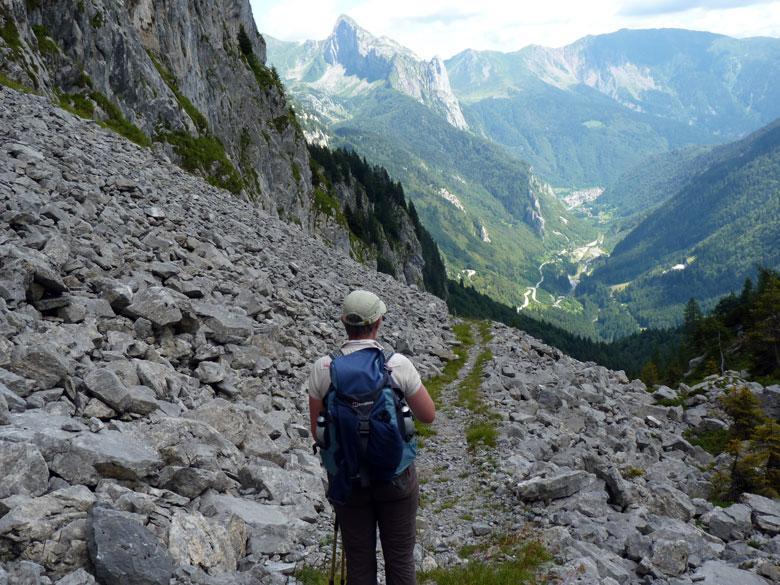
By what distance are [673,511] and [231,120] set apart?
7822cm

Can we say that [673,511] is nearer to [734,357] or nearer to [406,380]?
[406,380]

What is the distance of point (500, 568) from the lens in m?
9.86

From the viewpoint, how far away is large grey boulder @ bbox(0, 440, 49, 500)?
6.46 metres

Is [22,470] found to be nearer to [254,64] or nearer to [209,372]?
[209,372]

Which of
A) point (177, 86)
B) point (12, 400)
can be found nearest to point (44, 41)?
point (177, 86)

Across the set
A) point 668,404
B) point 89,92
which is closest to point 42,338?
point 668,404

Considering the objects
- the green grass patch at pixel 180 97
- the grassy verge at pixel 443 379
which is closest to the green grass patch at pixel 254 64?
the green grass patch at pixel 180 97

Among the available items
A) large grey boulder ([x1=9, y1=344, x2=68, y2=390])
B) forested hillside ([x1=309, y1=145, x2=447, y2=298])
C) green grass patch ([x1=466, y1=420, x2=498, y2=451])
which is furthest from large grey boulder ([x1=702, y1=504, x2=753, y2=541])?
forested hillside ([x1=309, y1=145, x2=447, y2=298])

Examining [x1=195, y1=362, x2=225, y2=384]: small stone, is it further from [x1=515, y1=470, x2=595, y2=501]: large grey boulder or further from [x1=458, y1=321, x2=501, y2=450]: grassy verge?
[x1=458, y1=321, x2=501, y2=450]: grassy verge

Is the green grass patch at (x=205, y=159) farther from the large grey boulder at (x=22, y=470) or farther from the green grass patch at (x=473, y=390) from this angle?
the large grey boulder at (x=22, y=470)

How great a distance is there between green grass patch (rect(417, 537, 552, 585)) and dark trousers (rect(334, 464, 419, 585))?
2.62 meters

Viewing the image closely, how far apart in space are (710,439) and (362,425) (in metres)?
27.6

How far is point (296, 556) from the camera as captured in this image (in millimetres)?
8602

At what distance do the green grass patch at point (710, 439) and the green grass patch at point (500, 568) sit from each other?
18.9 metres
